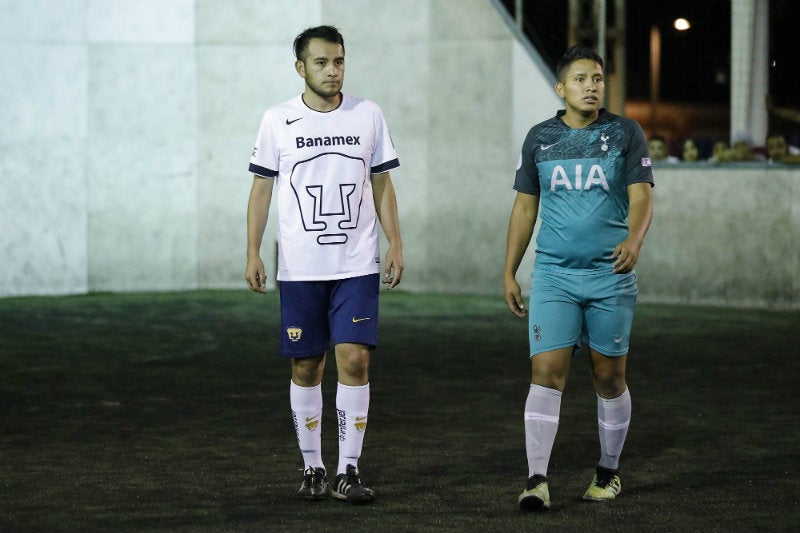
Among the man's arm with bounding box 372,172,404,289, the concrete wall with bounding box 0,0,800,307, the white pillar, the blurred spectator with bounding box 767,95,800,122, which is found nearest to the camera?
the man's arm with bounding box 372,172,404,289

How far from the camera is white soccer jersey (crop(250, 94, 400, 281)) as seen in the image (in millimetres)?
6645

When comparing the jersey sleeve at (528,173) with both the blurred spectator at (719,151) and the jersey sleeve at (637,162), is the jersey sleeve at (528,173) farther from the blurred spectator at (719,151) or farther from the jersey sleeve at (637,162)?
the blurred spectator at (719,151)

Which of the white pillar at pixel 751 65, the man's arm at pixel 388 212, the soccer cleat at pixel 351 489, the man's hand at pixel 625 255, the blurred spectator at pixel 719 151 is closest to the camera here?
the man's hand at pixel 625 255

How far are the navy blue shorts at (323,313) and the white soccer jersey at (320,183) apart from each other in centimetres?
6

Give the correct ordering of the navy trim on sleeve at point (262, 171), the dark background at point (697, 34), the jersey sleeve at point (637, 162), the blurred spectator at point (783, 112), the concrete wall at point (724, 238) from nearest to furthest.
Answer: the jersey sleeve at point (637, 162)
the navy trim on sleeve at point (262, 171)
the concrete wall at point (724, 238)
the blurred spectator at point (783, 112)
the dark background at point (697, 34)

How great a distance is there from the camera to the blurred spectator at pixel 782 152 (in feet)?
51.2

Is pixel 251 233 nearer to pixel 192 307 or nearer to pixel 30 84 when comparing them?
pixel 192 307

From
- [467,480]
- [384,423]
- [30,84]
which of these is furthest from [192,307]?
[467,480]

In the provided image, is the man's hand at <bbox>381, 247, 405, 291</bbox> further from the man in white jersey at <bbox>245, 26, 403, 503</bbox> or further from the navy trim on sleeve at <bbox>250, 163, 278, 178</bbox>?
the navy trim on sleeve at <bbox>250, 163, 278, 178</bbox>

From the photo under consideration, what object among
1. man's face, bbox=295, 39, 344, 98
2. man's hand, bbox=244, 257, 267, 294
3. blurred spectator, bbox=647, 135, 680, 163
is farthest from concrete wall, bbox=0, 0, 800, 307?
man's face, bbox=295, 39, 344, 98

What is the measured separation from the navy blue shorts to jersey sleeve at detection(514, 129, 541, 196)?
78 cm

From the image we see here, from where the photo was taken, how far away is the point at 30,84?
1683cm

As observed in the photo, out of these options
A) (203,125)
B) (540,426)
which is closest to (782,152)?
(203,125)

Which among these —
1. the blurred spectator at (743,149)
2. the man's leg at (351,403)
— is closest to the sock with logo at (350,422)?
the man's leg at (351,403)
